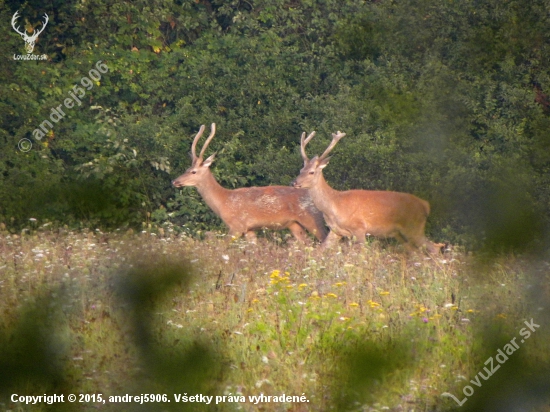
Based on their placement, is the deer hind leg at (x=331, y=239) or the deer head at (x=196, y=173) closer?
the deer hind leg at (x=331, y=239)

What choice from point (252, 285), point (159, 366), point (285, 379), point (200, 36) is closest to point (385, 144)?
point (200, 36)

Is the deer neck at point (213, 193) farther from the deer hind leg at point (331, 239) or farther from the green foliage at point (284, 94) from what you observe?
the deer hind leg at point (331, 239)

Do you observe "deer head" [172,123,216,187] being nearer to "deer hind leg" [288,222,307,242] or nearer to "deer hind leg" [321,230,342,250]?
"deer hind leg" [288,222,307,242]

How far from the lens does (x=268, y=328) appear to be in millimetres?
6227

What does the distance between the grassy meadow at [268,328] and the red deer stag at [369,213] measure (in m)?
2.42

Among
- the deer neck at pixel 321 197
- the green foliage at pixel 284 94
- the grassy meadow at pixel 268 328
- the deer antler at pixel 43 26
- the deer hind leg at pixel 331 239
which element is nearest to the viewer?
the grassy meadow at pixel 268 328

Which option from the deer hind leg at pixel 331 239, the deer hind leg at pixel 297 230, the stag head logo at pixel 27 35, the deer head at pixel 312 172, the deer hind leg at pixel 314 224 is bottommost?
the stag head logo at pixel 27 35

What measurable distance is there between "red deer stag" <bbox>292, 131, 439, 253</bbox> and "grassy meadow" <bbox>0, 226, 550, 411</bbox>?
242 cm

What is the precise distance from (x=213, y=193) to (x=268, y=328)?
6.09 metres

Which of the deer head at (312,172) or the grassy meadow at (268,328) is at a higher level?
the grassy meadow at (268,328)

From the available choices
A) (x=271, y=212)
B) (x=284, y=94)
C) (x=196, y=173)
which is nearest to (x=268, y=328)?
(x=271, y=212)

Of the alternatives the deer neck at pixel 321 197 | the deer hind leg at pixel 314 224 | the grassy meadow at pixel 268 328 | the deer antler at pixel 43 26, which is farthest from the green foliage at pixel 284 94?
the grassy meadow at pixel 268 328

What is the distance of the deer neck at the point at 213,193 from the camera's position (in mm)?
12082

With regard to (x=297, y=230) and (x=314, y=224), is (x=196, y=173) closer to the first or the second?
(x=297, y=230)
